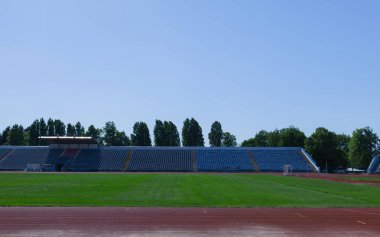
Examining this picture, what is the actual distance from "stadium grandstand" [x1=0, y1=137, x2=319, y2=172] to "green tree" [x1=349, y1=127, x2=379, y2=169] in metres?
24.7

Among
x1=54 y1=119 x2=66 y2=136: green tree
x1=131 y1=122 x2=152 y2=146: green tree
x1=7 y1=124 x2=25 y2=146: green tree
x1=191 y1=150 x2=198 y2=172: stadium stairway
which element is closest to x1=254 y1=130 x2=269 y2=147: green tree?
x1=131 y1=122 x2=152 y2=146: green tree

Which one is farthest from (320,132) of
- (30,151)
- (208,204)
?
(208,204)

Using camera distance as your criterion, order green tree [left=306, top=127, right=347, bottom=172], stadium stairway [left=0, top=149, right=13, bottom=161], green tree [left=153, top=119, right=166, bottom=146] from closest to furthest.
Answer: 1. stadium stairway [left=0, top=149, right=13, bottom=161]
2. green tree [left=306, top=127, right=347, bottom=172]
3. green tree [left=153, top=119, right=166, bottom=146]

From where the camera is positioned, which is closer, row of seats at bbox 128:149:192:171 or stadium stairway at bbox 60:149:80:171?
stadium stairway at bbox 60:149:80:171

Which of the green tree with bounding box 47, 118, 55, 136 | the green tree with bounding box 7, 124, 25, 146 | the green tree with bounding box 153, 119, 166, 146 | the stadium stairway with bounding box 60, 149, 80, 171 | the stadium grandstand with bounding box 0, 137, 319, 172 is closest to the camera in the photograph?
the stadium stairway with bounding box 60, 149, 80, 171

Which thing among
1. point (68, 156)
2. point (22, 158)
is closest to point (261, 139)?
point (68, 156)

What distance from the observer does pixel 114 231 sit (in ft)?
42.4

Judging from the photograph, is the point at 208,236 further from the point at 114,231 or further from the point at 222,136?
the point at 222,136

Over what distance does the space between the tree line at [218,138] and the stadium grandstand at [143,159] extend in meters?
10.7

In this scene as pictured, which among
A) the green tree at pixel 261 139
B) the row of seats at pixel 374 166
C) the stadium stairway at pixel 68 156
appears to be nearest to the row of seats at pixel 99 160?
the stadium stairway at pixel 68 156

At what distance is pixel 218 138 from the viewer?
135 meters

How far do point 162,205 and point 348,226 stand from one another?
27.2 ft

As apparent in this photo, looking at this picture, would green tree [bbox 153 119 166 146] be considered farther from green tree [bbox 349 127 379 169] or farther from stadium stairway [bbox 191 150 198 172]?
green tree [bbox 349 127 379 169]

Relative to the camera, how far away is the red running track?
505 inches
